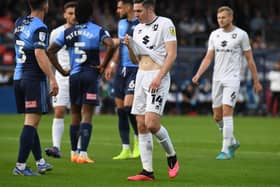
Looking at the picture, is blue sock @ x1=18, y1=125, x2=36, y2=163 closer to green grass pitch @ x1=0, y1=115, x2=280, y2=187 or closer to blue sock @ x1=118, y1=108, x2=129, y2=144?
green grass pitch @ x1=0, y1=115, x2=280, y2=187

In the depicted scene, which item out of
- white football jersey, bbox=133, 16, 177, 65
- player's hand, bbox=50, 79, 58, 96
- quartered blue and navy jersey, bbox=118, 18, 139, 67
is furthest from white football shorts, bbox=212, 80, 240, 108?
player's hand, bbox=50, 79, 58, 96

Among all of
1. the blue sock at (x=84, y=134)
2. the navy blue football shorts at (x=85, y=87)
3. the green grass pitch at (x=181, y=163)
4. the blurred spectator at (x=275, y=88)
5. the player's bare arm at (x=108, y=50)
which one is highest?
the player's bare arm at (x=108, y=50)

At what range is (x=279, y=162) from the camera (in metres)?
14.8

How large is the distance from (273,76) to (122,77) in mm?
16128

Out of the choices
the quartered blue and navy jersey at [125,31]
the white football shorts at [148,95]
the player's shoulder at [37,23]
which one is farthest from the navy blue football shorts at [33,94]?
the quartered blue and navy jersey at [125,31]

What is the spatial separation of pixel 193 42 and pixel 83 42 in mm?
22580

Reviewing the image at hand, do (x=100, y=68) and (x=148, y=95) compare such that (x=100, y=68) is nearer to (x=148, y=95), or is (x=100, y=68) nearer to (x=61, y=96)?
(x=61, y=96)

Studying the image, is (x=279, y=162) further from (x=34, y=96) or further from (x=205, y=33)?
(x=205, y=33)

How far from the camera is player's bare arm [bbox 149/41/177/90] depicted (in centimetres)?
1196

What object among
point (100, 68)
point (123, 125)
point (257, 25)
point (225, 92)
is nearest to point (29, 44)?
point (100, 68)

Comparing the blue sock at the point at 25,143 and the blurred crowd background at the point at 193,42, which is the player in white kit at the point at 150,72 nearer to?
the blue sock at the point at 25,143

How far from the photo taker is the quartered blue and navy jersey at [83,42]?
14477 millimetres

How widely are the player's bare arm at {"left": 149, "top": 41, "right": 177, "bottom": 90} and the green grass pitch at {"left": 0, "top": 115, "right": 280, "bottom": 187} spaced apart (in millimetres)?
1288

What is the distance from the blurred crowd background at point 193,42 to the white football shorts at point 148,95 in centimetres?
1912
